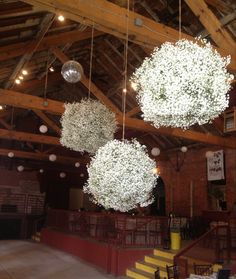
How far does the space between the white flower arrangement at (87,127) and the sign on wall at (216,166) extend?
245 inches

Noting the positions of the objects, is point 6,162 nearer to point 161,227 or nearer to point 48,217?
point 48,217

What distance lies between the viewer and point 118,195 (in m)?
3.47

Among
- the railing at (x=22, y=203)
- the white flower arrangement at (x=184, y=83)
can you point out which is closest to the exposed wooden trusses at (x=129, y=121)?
the white flower arrangement at (x=184, y=83)

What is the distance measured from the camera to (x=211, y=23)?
16.4 feet

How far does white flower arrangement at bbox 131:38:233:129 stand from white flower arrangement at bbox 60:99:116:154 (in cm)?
260

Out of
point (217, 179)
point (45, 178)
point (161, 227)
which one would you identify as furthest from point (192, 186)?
point (45, 178)

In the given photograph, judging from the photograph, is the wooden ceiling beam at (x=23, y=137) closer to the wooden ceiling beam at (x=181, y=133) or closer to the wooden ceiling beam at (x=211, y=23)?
the wooden ceiling beam at (x=181, y=133)

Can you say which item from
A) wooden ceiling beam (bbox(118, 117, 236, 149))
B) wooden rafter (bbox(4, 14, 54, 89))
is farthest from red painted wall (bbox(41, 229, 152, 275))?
wooden rafter (bbox(4, 14, 54, 89))

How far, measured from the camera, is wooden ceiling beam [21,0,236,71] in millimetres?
3430

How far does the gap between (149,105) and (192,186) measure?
9507 mm

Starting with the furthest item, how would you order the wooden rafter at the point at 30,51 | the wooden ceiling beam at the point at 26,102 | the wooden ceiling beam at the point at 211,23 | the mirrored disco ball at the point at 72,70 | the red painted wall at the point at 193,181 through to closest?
1. the red painted wall at the point at 193,181
2. the wooden ceiling beam at the point at 26,102
3. the wooden rafter at the point at 30,51
4. the mirrored disco ball at the point at 72,70
5. the wooden ceiling beam at the point at 211,23

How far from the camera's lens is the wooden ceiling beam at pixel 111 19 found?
11.3ft

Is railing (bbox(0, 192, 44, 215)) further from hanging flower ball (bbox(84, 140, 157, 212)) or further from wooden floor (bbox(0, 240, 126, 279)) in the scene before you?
hanging flower ball (bbox(84, 140, 157, 212))

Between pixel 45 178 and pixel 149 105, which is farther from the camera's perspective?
pixel 45 178
